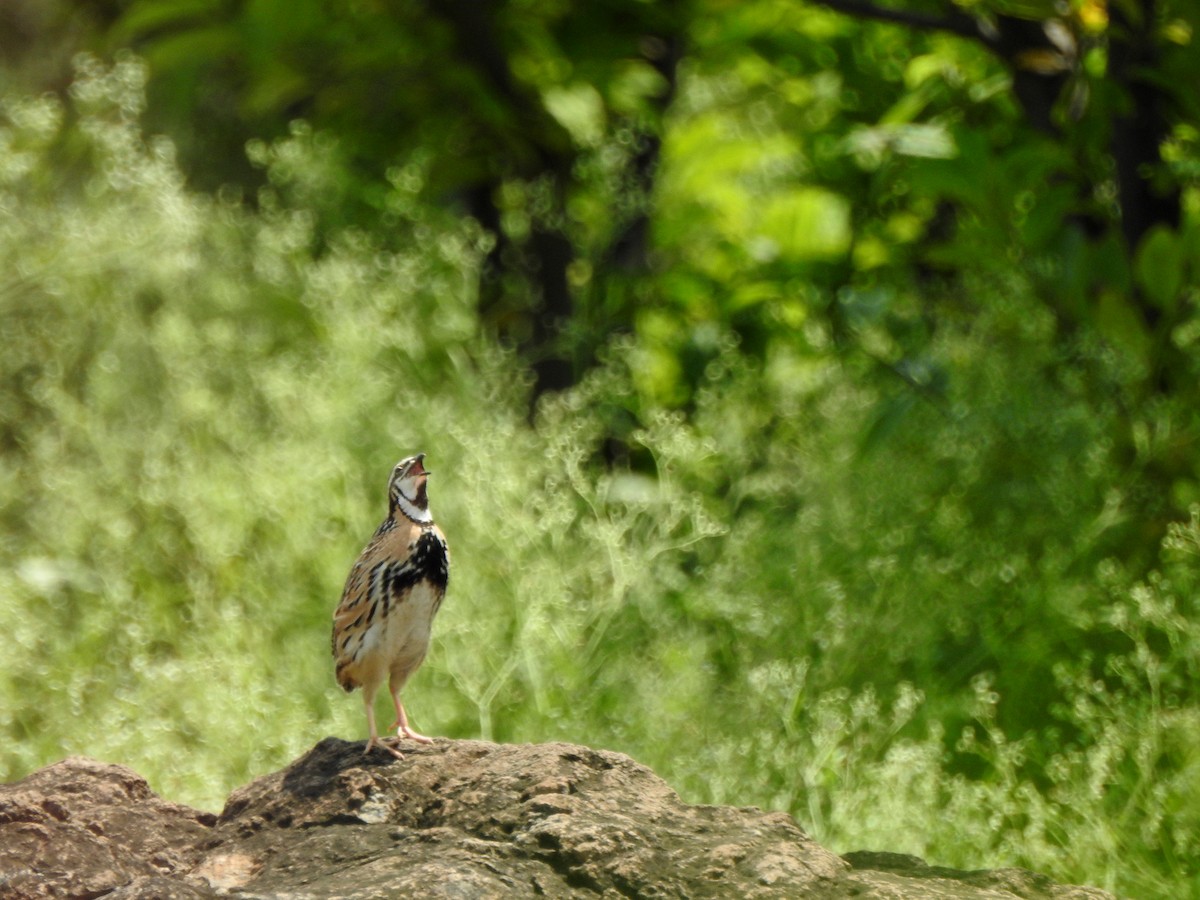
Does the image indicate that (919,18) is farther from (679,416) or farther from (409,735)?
(409,735)

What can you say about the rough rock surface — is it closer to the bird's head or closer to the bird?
the bird

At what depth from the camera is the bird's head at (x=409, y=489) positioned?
3.28 metres

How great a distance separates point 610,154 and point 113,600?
2.19m

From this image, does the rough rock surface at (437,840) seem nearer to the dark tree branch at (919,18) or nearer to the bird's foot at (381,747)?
the bird's foot at (381,747)

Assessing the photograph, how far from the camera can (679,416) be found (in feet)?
13.9

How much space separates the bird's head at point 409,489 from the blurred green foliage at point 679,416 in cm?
61

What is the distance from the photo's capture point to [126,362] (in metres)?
6.37

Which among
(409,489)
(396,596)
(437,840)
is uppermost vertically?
(409,489)

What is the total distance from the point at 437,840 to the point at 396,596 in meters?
0.75

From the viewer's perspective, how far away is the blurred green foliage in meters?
4.05

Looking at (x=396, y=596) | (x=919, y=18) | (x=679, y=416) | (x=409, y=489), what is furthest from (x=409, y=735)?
(x=919, y=18)

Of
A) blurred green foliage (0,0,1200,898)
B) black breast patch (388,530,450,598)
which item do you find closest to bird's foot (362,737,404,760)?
black breast patch (388,530,450,598)

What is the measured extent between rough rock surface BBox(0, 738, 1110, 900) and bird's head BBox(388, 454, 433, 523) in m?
0.59

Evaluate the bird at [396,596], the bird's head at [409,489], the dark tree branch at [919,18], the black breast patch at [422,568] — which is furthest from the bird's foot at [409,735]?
the dark tree branch at [919,18]
